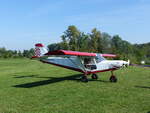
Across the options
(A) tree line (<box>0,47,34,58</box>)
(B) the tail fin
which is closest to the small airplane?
(B) the tail fin

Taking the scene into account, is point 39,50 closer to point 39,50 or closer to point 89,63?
point 39,50

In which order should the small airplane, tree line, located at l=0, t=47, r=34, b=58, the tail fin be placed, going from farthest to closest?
tree line, located at l=0, t=47, r=34, b=58 < the tail fin < the small airplane

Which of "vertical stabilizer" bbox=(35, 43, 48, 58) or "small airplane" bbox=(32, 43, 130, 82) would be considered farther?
"vertical stabilizer" bbox=(35, 43, 48, 58)

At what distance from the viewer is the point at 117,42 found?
380 ft

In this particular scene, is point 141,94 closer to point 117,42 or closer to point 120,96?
point 120,96

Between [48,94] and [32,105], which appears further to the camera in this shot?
[48,94]

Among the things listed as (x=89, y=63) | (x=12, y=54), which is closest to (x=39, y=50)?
(x=89, y=63)

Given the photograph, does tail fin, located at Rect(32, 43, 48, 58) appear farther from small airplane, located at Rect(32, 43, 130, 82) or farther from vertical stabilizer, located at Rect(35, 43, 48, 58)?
small airplane, located at Rect(32, 43, 130, 82)

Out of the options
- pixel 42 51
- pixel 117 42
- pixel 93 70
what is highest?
pixel 117 42

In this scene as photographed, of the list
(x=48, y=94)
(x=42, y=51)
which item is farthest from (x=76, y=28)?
(x=48, y=94)

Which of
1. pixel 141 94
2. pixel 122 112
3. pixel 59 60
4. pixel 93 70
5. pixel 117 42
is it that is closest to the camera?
pixel 122 112

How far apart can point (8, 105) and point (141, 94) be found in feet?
17.8

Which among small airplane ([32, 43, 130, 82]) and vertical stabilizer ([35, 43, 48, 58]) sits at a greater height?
vertical stabilizer ([35, 43, 48, 58])

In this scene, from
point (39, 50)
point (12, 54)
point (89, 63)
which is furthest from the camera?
point (12, 54)
